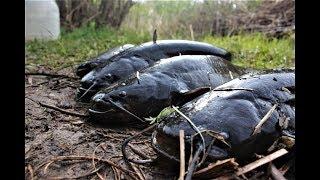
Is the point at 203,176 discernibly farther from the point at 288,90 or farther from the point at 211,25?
the point at 211,25

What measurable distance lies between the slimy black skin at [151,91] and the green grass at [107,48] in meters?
3.19

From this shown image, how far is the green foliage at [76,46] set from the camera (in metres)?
7.26

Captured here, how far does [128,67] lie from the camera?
13.4 feet

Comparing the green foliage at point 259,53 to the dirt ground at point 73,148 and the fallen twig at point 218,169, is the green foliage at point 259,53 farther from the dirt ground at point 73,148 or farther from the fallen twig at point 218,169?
the fallen twig at point 218,169

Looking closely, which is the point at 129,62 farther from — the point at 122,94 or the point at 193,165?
the point at 193,165

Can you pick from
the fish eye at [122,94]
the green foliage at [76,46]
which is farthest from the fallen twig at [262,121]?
the green foliage at [76,46]

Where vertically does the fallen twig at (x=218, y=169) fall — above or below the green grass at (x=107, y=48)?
below

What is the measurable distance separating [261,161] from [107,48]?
654 cm

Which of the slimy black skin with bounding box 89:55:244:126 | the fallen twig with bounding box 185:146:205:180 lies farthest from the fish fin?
the fallen twig with bounding box 185:146:205:180

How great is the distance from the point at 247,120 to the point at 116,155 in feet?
2.81

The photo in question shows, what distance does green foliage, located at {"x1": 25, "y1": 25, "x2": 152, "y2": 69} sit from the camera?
726 cm

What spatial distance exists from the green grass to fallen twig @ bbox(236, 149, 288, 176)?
4.37m

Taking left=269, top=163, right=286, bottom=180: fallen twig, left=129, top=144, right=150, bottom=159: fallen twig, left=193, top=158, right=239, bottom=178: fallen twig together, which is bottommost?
left=129, top=144, right=150, bottom=159: fallen twig

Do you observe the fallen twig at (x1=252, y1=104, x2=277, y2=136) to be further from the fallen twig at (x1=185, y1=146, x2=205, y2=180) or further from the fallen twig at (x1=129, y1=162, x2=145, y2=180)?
the fallen twig at (x1=129, y1=162, x2=145, y2=180)
